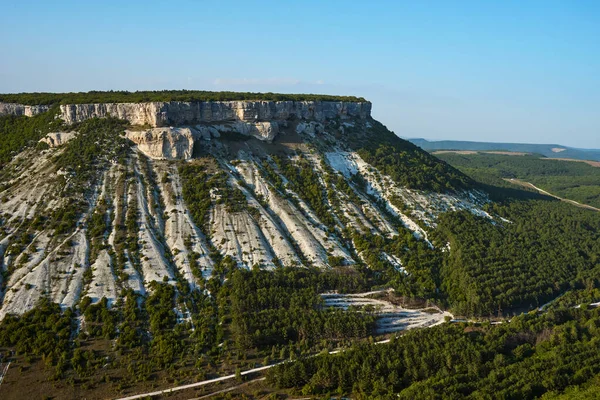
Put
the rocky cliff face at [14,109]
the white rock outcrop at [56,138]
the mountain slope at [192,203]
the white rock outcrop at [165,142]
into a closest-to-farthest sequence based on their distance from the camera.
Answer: the mountain slope at [192,203] < the white rock outcrop at [56,138] < the white rock outcrop at [165,142] < the rocky cliff face at [14,109]

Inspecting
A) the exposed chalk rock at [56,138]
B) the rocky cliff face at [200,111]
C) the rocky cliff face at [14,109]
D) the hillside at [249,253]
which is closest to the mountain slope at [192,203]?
the hillside at [249,253]

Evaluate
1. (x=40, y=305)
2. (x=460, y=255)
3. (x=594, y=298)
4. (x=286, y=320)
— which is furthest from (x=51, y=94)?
(x=594, y=298)

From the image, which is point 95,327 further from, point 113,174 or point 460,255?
point 460,255

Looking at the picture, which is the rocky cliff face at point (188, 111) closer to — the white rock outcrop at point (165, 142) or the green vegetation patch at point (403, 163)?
the white rock outcrop at point (165, 142)

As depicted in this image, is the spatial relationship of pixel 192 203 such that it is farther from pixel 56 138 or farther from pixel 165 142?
pixel 56 138

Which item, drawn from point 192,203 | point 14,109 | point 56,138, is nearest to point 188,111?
point 192,203

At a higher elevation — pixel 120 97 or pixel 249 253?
pixel 120 97

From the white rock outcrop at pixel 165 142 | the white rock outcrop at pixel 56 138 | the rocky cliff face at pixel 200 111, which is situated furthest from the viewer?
the rocky cliff face at pixel 200 111
